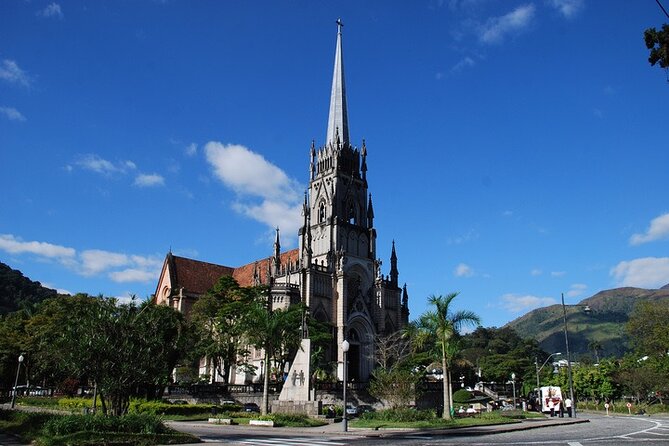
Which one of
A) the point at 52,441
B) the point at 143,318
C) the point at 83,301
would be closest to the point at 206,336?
the point at 83,301

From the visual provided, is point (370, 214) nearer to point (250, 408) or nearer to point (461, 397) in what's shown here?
point (461, 397)

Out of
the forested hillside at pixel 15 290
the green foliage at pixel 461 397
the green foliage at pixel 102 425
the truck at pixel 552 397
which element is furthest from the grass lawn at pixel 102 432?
the forested hillside at pixel 15 290

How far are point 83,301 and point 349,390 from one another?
24.8m

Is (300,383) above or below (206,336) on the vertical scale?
below

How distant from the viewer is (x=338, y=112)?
80.1 m

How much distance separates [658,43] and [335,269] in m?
53.8

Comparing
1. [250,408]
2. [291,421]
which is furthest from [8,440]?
[250,408]

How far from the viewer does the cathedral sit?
2660 inches

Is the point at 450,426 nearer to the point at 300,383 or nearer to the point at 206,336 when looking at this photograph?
the point at 300,383

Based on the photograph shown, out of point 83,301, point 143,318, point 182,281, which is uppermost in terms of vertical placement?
point 182,281

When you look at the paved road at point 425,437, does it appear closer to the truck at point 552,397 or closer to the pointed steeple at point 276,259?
the truck at point 552,397

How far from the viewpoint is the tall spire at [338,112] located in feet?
260

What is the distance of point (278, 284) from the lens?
216ft

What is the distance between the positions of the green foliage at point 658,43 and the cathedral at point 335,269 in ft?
166
